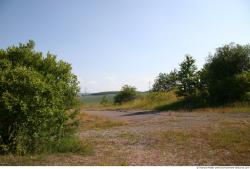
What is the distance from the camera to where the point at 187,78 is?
39.0 m

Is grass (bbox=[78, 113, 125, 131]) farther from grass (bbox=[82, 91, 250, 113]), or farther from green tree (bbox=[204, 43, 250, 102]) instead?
green tree (bbox=[204, 43, 250, 102])

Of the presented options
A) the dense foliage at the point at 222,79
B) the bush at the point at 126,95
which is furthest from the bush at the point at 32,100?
the bush at the point at 126,95

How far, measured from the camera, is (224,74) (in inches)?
1364

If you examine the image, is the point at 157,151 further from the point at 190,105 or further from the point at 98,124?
the point at 190,105

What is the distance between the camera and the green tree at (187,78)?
38.6 meters

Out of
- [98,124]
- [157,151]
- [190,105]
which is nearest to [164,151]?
[157,151]

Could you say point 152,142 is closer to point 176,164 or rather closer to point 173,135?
point 173,135

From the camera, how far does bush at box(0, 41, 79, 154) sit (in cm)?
918

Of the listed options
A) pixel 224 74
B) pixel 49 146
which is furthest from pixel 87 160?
pixel 224 74

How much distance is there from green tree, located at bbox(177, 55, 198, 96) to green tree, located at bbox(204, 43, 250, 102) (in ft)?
8.65

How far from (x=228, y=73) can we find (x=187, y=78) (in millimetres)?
5973

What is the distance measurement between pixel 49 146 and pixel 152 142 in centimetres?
463

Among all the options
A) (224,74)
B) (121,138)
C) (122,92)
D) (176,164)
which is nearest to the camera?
(176,164)

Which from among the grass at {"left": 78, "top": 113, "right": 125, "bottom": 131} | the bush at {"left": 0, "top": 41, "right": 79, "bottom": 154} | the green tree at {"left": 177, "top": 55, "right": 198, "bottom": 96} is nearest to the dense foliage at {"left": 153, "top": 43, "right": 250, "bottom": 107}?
the green tree at {"left": 177, "top": 55, "right": 198, "bottom": 96}
